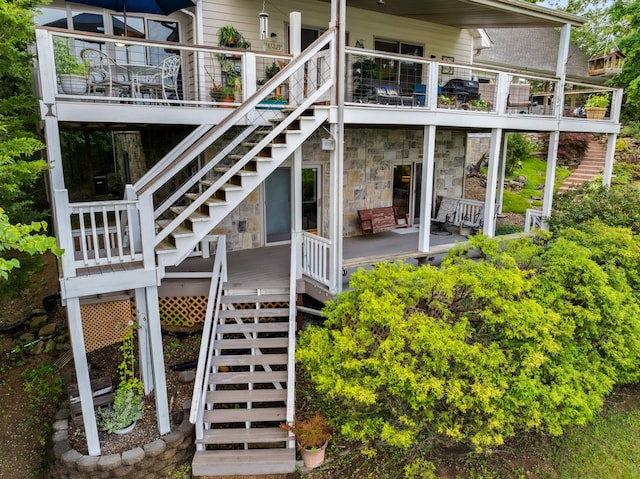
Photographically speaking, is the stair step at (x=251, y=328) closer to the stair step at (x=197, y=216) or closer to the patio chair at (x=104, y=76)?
the stair step at (x=197, y=216)

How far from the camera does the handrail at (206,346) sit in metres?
5.84

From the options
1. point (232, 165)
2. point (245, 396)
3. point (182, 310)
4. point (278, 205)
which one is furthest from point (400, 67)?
point (245, 396)

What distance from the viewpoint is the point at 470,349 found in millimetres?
5398

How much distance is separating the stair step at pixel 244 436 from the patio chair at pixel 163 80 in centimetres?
543

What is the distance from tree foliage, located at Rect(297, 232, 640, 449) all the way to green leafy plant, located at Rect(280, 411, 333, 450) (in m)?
0.28

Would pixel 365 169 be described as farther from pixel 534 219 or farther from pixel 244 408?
pixel 244 408

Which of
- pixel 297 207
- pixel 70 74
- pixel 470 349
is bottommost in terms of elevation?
pixel 470 349

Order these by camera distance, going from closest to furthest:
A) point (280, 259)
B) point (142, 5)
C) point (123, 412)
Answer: point (123, 412)
point (142, 5)
point (280, 259)

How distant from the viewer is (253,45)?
9.25 metres

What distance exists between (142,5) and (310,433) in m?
7.64

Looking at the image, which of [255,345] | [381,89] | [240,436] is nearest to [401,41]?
[381,89]

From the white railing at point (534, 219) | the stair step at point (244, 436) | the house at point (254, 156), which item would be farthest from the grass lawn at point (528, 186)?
the stair step at point (244, 436)

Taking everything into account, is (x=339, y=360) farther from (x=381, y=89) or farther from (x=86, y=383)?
(x=381, y=89)

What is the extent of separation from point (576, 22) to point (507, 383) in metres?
8.81
